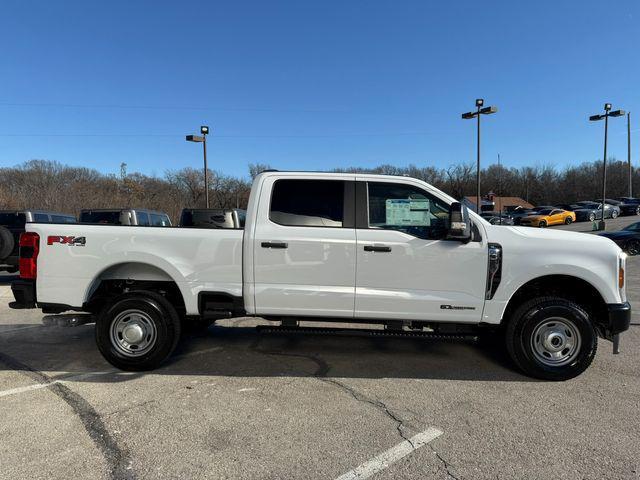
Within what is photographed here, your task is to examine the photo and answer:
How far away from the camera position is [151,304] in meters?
4.98

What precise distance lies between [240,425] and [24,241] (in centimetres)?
316

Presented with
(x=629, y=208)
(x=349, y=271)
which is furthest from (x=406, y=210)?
(x=629, y=208)

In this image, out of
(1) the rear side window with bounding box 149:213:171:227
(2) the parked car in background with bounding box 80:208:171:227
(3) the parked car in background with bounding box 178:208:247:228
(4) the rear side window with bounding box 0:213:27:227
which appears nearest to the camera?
(3) the parked car in background with bounding box 178:208:247:228

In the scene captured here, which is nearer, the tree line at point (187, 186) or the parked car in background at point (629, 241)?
the parked car in background at point (629, 241)

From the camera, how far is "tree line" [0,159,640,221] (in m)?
39.8

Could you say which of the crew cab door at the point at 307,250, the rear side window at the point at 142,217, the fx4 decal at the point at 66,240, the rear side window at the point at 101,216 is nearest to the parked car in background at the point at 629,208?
the rear side window at the point at 142,217

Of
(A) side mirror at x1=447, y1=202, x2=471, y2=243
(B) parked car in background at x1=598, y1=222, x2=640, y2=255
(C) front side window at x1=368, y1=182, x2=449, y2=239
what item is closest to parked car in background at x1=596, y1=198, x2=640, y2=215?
(B) parked car in background at x1=598, y1=222, x2=640, y2=255

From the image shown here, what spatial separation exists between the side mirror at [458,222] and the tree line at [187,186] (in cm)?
83

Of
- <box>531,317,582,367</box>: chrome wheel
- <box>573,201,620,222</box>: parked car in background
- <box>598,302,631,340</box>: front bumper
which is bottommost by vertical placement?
<box>531,317,582,367</box>: chrome wheel

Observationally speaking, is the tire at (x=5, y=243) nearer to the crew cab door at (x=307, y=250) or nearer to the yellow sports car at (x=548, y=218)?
the crew cab door at (x=307, y=250)

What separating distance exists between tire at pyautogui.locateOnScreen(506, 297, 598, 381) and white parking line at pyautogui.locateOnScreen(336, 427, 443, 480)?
5.33 ft

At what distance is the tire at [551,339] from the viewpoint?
186 inches

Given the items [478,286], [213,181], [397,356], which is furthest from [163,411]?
[213,181]

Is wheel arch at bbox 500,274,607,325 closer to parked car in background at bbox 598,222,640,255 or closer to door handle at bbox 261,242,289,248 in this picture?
door handle at bbox 261,242,289,248
